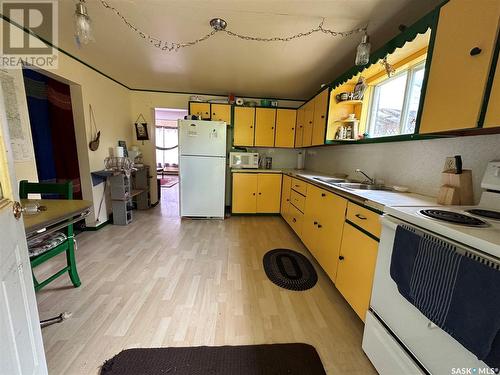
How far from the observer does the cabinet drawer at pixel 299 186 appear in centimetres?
251

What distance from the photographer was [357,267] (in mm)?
1383

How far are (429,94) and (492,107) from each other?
1.20 ft

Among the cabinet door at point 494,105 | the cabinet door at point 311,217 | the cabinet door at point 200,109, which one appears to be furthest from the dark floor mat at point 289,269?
the cabinet door at point 200,109

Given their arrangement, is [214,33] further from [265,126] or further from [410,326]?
[410,326]

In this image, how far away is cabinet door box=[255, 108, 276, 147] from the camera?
3.70 meters

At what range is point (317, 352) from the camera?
48.2 inches

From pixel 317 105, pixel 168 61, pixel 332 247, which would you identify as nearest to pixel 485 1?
pixel 332 247

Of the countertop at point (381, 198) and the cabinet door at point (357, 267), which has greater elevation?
the countertop at point (381, 198)

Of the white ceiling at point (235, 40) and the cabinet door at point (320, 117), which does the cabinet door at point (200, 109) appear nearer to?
the white ceiling at point (235, 40)

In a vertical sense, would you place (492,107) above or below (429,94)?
below

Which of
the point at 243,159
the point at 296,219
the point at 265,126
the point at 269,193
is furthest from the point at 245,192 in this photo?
the point at 265,126

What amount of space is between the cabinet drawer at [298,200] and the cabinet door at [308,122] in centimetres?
84

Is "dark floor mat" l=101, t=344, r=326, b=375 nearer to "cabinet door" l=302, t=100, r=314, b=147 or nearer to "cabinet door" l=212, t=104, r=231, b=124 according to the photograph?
"cabinet door" l=302, t=100, r=314, b=147

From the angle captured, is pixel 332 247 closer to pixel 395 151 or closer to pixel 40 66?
pixel 395 151
